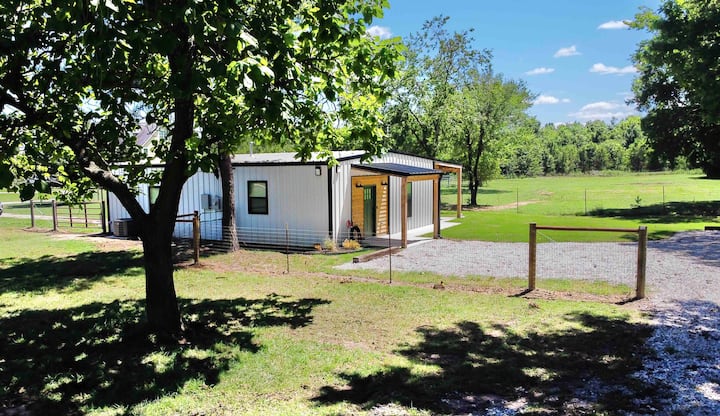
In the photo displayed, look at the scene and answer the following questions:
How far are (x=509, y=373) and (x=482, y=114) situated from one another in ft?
98.4

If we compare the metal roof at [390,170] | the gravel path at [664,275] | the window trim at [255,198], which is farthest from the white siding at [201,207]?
the gravel path at [664,275]

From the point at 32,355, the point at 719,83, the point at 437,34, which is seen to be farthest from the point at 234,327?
the point at 437,34

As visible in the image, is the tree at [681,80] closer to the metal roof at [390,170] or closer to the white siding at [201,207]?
the metal roof at [390,170]

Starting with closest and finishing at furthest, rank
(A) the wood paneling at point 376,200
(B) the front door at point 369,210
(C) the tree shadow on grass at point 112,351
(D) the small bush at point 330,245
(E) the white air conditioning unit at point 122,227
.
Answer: (C) the tree shadow on grass at point 112,351 < (D) the small bush at point 330,245 < (A) the wood paneling at point 376,200 < (B) the front door at point 369,210 < (E) the white air conditioning unit at point 122,227

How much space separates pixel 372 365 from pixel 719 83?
10400 millimetres

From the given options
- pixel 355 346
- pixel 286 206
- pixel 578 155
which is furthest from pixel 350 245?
pixel 578 155

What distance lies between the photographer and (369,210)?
1703 cm

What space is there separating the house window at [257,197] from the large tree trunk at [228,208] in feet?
4.95

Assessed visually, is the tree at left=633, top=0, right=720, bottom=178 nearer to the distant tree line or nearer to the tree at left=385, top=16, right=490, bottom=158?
the tree at left=385, top=16, right=490, bottom=158

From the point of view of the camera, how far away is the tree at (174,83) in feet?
13.5

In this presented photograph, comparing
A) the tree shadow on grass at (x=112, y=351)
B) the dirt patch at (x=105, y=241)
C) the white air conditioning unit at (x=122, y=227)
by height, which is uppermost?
the white air conditioning unit at (x=122, y=227)

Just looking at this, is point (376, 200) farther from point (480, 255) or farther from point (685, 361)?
point (685, 361)

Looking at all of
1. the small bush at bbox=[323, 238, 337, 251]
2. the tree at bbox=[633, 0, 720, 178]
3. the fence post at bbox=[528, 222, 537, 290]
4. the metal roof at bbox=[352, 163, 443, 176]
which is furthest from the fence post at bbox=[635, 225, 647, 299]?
the small bush at bbox=[323, 238, 337, 251]

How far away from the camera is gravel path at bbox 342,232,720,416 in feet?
16.1
